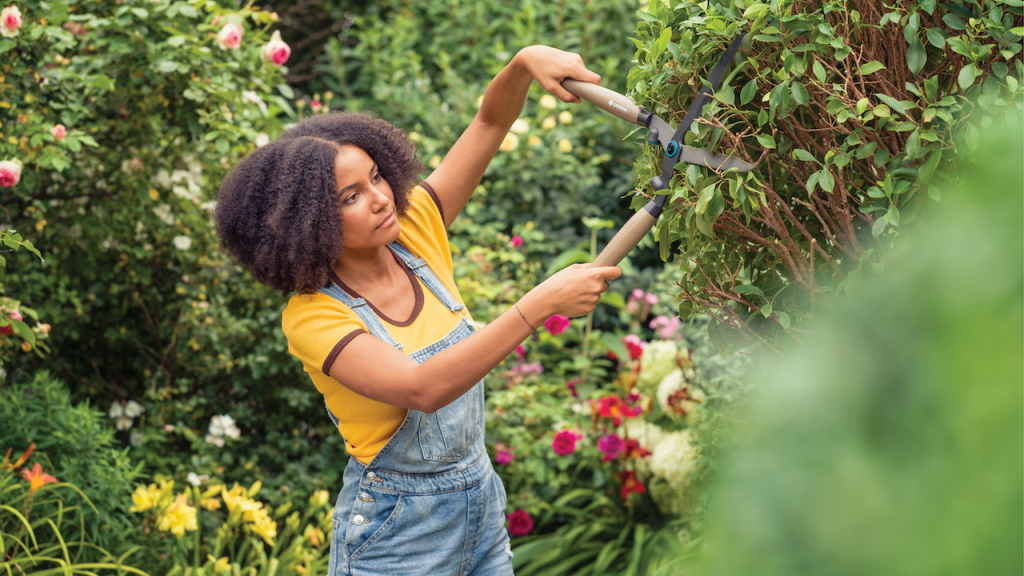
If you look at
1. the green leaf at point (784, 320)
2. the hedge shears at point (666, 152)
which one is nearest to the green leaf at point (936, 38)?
the hedge shears at point (666, 152)

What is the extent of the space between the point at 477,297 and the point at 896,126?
2160 millimetres

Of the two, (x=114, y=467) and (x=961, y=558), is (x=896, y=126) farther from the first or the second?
(x=114, y=467)

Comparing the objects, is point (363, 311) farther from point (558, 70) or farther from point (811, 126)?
point (811, 126)

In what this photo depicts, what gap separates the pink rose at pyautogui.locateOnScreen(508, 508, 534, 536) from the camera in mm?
2736

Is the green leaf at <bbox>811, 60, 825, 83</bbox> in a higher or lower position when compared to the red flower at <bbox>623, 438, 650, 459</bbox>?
higher

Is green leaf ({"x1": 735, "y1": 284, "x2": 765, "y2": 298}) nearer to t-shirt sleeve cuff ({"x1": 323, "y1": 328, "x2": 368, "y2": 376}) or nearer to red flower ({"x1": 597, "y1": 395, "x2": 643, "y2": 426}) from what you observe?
t-shirt sleeve cuff ({"x1": 323, "y1": 328, "x2": 368, "y2": 376})

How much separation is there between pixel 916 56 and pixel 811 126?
0.20 m

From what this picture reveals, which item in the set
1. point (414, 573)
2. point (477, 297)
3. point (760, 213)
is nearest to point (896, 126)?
point (760, 213)

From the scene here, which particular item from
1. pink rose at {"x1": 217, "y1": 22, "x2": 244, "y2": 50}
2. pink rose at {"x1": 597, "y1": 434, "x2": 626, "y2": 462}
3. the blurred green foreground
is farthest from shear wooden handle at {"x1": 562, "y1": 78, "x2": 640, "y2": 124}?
pink rose at {"x1": 597, "y1": 434, "x2": 626, "y2": 462}

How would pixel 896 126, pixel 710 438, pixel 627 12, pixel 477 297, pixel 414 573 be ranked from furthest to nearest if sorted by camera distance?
pixel 627 12 → pixel 477 297 → pixel 710 438 → pixel 414 573 → pixel 896 126

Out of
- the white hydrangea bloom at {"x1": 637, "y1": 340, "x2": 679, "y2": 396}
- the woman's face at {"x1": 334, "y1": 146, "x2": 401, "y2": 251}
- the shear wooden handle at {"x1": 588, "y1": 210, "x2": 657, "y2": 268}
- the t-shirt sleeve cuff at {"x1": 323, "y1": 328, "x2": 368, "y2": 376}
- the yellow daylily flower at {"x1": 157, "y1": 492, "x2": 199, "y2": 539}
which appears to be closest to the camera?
the shear wooden handle at {"x1": 588, "y1": 210, "x2": 657, "y2": 268}

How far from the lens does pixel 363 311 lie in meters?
1.56

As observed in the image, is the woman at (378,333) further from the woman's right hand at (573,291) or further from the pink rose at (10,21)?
the pink rose at (10,21)

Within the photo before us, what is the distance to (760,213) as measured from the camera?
1211mm
